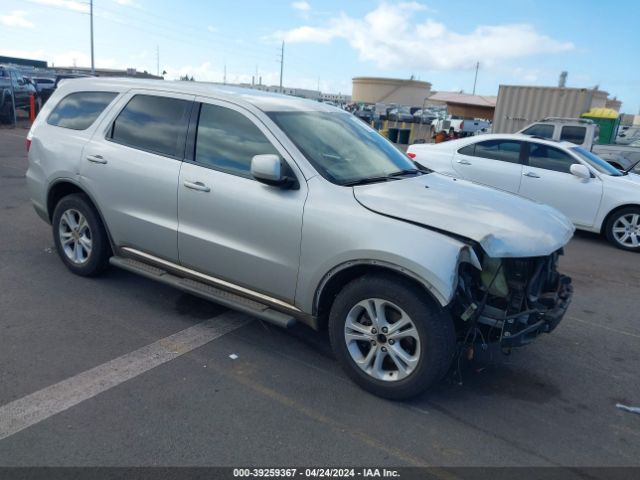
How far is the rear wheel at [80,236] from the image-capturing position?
4800 millimetres

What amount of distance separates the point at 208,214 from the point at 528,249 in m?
2.27

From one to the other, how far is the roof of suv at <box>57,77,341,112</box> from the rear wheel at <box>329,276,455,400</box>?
166 cm

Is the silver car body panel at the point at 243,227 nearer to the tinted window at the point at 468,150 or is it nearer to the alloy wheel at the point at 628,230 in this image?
the tinted window at the point at 468,150

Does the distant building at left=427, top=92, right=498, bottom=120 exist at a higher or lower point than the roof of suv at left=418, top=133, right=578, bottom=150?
higher

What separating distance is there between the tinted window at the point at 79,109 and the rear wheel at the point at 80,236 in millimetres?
711

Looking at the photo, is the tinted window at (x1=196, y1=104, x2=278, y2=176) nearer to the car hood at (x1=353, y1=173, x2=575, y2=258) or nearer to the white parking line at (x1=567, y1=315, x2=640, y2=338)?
the car hood at (x1=353, y1=173, x2=575, y2=258)

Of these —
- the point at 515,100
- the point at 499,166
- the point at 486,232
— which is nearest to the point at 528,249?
the point at 486,232

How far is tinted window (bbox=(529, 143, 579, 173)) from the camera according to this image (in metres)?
→ 8.40

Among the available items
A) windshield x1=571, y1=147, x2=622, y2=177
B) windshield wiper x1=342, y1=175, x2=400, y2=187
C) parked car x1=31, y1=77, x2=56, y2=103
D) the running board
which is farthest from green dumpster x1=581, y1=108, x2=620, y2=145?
parked car x1=31, y1=77, x2=56, y2=103

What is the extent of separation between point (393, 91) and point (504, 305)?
8952 centimetres

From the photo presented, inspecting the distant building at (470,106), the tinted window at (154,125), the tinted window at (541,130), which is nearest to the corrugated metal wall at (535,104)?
the tinted window at (541,130)

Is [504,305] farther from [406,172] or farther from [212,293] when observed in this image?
[212,293]

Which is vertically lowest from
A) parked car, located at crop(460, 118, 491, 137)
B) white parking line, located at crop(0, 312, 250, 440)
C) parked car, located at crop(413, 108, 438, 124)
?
white parking line, located at crop(0, 312, 250, 440)

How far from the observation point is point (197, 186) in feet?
13.1
